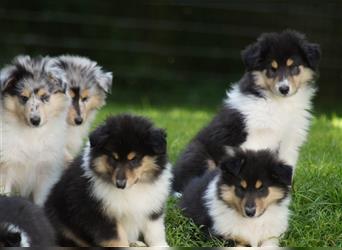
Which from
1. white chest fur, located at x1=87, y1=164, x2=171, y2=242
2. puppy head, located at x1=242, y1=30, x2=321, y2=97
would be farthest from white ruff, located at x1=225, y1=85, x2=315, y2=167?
white chest fur, located at x1=87, y1=164, x2=171, y2=242

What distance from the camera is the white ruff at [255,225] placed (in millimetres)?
5746

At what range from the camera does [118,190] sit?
5582mm

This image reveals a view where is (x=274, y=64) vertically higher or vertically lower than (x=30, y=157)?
higher

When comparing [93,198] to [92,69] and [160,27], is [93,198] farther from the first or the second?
[160,27]

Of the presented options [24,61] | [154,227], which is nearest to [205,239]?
[154,227]

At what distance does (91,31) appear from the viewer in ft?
53.4

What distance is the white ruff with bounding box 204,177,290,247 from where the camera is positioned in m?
5.75

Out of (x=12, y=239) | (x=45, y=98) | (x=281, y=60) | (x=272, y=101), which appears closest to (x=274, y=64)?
(x=281, y=60)

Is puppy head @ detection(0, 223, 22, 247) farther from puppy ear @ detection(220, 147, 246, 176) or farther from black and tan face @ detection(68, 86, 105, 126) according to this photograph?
black and tan face @ detection(68, 86, 105, 126)

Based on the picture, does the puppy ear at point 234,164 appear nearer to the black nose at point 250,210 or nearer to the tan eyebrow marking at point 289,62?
the black nose at point 250,210

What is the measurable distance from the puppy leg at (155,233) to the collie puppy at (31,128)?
1135 mm

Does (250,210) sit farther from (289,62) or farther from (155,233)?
(289,62)

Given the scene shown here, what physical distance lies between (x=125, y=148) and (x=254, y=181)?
921mm

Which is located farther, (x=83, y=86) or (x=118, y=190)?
(x=83, y=86)
